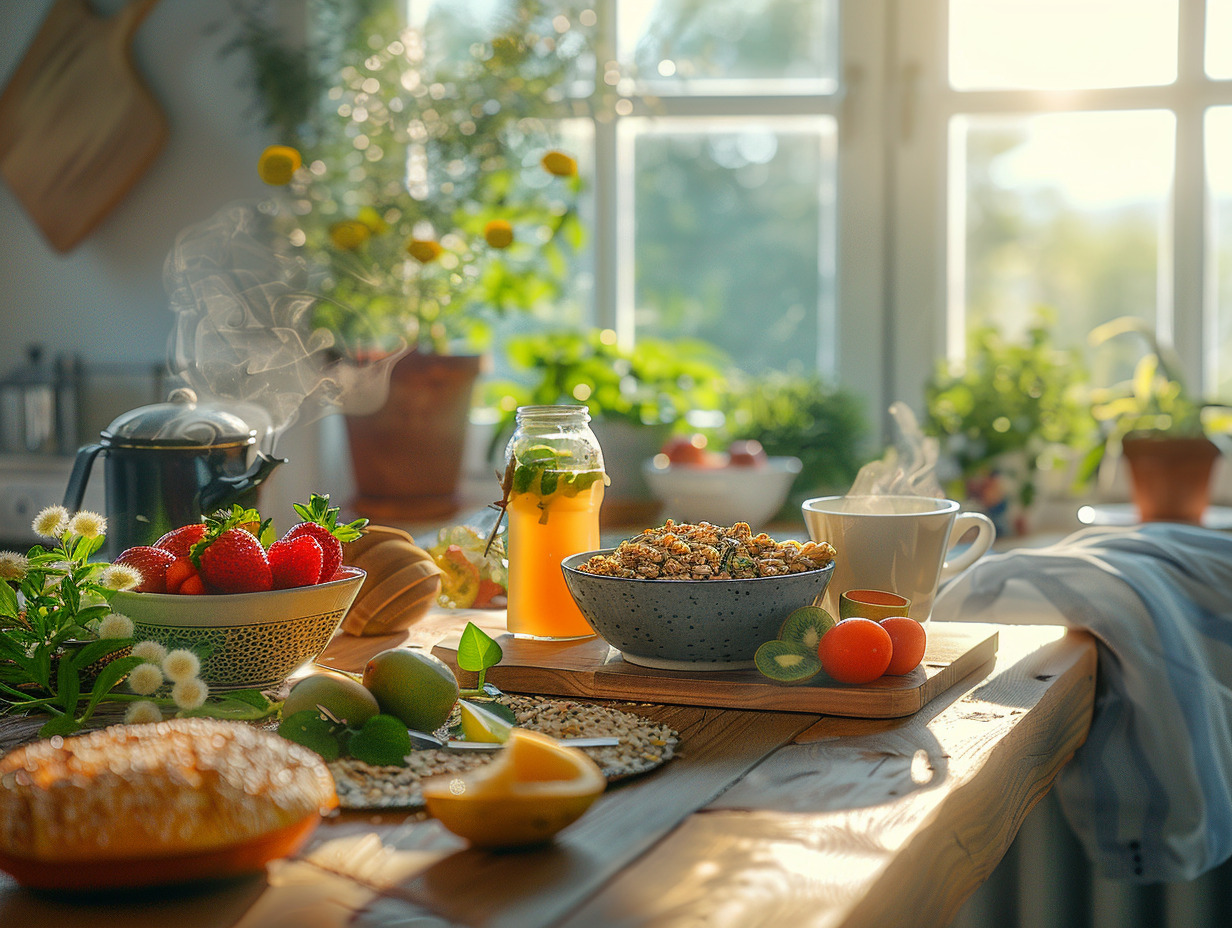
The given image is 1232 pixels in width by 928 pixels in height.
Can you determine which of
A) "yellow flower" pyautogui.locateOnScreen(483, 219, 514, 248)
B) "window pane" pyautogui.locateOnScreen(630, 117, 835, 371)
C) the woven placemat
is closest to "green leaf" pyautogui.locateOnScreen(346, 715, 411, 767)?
the woven placemat

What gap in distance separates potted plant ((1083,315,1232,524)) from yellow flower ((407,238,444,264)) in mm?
1344

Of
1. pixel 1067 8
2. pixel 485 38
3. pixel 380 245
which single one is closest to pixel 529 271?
pixel 380 245

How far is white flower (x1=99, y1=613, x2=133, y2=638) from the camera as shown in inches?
26.2

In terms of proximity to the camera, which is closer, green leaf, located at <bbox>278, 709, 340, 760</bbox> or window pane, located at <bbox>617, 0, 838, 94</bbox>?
green leaf, located at <bbox>278, 709, 340, 760</bbox>

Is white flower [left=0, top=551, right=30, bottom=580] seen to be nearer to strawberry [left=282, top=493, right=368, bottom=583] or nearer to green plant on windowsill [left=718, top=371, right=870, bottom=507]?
strawberry [left=282, top=493, right=368, bottom=583]

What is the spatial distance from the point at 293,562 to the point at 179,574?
7cm

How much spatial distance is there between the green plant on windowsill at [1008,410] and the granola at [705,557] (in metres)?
1.41

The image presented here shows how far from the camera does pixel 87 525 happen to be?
2.38 ft

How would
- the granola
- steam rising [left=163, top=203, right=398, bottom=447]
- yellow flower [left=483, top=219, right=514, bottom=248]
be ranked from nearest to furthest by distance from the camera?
the granola
steam rising [left=163, top=203, right=398, bottom=447]
yellow flower [left=483, top=219, right=514, bottom=248]

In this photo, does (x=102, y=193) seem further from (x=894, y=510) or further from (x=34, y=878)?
(x=34, y=878)

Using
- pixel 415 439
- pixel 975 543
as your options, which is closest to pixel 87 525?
pixel 975 543

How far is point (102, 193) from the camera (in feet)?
8.30

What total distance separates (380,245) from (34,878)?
1.97 m

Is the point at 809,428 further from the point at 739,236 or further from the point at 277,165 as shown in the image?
the point at 277,165
